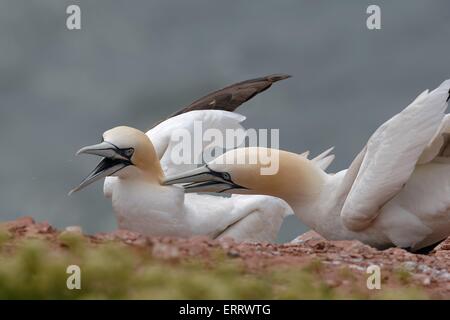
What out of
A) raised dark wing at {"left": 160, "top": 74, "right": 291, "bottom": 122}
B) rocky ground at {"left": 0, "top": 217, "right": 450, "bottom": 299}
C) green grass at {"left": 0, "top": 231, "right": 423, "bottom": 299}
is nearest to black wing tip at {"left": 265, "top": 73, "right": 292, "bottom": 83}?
raised dark wing at {"left": 160, "top": 74, "right": 291, "bottom": 122}

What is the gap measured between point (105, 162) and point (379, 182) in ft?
9.53

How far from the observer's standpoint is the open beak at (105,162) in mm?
12148

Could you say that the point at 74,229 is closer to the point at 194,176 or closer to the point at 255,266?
the point at 255,266

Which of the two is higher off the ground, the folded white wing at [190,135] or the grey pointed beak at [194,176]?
the folded white wing at [190,135]

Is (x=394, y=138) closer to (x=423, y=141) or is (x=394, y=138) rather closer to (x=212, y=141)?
(x=423, y=141)

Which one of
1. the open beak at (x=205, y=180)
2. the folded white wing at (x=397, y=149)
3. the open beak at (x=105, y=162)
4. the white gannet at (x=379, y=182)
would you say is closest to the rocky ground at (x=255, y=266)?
the folded white wing at (x=397, y=149)

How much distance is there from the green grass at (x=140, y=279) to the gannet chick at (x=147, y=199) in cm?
369

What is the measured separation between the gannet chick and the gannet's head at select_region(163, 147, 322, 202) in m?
0.43

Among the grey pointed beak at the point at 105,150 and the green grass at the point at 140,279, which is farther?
the grey pointed beak at the point at 105,150

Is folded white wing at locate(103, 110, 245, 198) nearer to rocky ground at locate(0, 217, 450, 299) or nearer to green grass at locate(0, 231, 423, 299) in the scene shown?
rocky ground at locate(0, 217, 450, 299)

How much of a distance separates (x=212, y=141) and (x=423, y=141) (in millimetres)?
3468

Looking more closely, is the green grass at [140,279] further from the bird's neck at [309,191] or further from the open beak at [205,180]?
the open beak at [205,180]

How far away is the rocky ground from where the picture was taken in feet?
26.2
